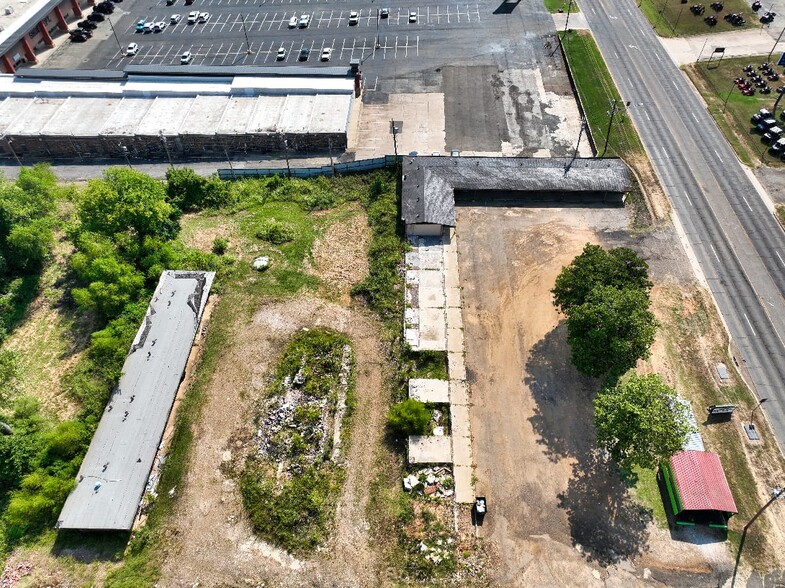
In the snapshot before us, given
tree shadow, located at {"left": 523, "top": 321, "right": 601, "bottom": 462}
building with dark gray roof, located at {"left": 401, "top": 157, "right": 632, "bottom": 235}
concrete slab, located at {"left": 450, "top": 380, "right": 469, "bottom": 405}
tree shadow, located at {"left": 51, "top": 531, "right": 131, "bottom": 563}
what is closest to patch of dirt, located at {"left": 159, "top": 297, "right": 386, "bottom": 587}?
tree shadow, located at {"left": 51, "top": 531, "right": 131, "bottom": 563}

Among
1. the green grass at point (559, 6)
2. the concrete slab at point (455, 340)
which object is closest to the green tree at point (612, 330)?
the concrete slab at point (455, 340)

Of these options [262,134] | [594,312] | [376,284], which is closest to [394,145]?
[262,134]

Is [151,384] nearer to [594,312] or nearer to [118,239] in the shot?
[118,239]

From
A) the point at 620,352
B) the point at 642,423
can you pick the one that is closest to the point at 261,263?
the point at 620,352

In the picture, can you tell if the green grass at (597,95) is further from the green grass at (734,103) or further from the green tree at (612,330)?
the green tree at (612,330)

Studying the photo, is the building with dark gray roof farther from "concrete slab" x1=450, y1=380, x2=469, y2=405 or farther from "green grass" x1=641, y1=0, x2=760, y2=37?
"green grass" x1=641, y1=0, x2=760, y2=37

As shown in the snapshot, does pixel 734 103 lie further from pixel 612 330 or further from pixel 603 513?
pixel 603 513

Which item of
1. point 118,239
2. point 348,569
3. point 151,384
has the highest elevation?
point 118,239
